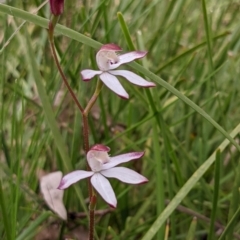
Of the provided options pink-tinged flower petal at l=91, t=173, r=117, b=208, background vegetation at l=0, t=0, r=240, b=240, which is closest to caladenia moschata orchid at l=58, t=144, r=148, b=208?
pink-tinged flower petal at l=91, t=173, r=117, b=208

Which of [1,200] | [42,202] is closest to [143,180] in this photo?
[1,200]

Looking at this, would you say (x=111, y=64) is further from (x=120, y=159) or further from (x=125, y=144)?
(x=125, y=144)

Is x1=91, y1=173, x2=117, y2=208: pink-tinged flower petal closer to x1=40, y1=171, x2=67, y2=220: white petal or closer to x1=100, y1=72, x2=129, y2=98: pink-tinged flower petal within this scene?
x1=100, y1=72, x2=129, y2=98: pink-tinged flower petal

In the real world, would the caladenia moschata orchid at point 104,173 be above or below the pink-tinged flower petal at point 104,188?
above

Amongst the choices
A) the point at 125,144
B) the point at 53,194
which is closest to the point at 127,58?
the point at 53,194

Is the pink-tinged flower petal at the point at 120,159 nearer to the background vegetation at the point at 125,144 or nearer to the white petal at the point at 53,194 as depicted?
the background vegetation at the point at 125,144

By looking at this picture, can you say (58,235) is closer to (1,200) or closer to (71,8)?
(1,200)

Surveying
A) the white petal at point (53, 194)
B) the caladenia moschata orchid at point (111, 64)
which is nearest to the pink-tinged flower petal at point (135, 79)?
the caladenia moschata orchid at point (111, 64)
